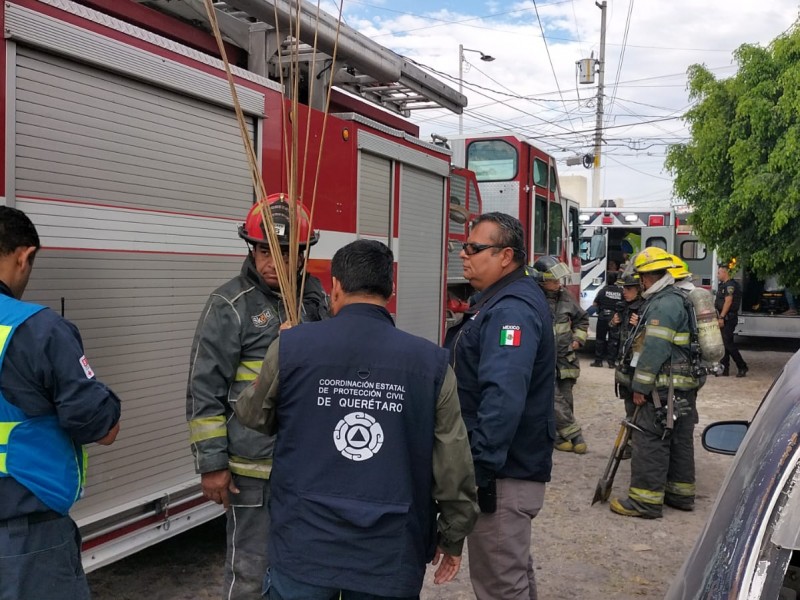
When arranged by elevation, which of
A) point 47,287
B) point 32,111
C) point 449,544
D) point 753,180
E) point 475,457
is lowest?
point 449,544

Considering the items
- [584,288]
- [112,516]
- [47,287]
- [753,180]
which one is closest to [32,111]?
[47,287]

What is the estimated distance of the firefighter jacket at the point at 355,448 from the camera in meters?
1.90

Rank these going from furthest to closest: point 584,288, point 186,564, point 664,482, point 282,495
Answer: point 584,288
point 664,482
point 186,564
point 282,495

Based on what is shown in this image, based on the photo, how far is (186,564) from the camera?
13.5ft

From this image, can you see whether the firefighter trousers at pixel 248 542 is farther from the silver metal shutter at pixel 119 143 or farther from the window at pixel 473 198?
the window at pixel 473 198

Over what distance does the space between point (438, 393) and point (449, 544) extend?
0.53 m

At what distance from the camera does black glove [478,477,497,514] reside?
2697mm

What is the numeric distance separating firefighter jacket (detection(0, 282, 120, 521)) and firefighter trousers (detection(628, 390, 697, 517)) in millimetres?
3970

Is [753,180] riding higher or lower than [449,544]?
higher

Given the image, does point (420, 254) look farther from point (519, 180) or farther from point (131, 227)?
point (519, 180)

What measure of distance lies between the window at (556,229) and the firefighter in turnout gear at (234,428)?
7.62 meters

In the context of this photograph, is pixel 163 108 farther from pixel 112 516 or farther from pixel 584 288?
pixel 584 288

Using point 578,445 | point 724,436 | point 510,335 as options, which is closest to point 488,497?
point 510,335

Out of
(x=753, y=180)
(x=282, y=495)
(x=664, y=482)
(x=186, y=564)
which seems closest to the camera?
(x=282, y=495)
